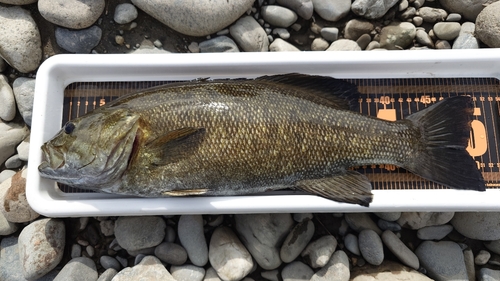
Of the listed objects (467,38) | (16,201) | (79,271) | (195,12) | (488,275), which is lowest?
(79,271)

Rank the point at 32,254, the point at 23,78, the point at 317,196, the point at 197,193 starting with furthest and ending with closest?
the point at 23,78, the point at 32,254, the point at 317,196, the point at 197,193

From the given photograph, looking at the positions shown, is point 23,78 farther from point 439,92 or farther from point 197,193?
point 439,92

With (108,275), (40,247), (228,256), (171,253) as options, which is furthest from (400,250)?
(40,247)

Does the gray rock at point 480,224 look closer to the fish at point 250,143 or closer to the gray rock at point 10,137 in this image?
the fish at point 250,143

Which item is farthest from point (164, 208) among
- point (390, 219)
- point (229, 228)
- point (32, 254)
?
point (390, 219)

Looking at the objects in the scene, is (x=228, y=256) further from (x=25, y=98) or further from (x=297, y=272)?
(x=25, y=98)
